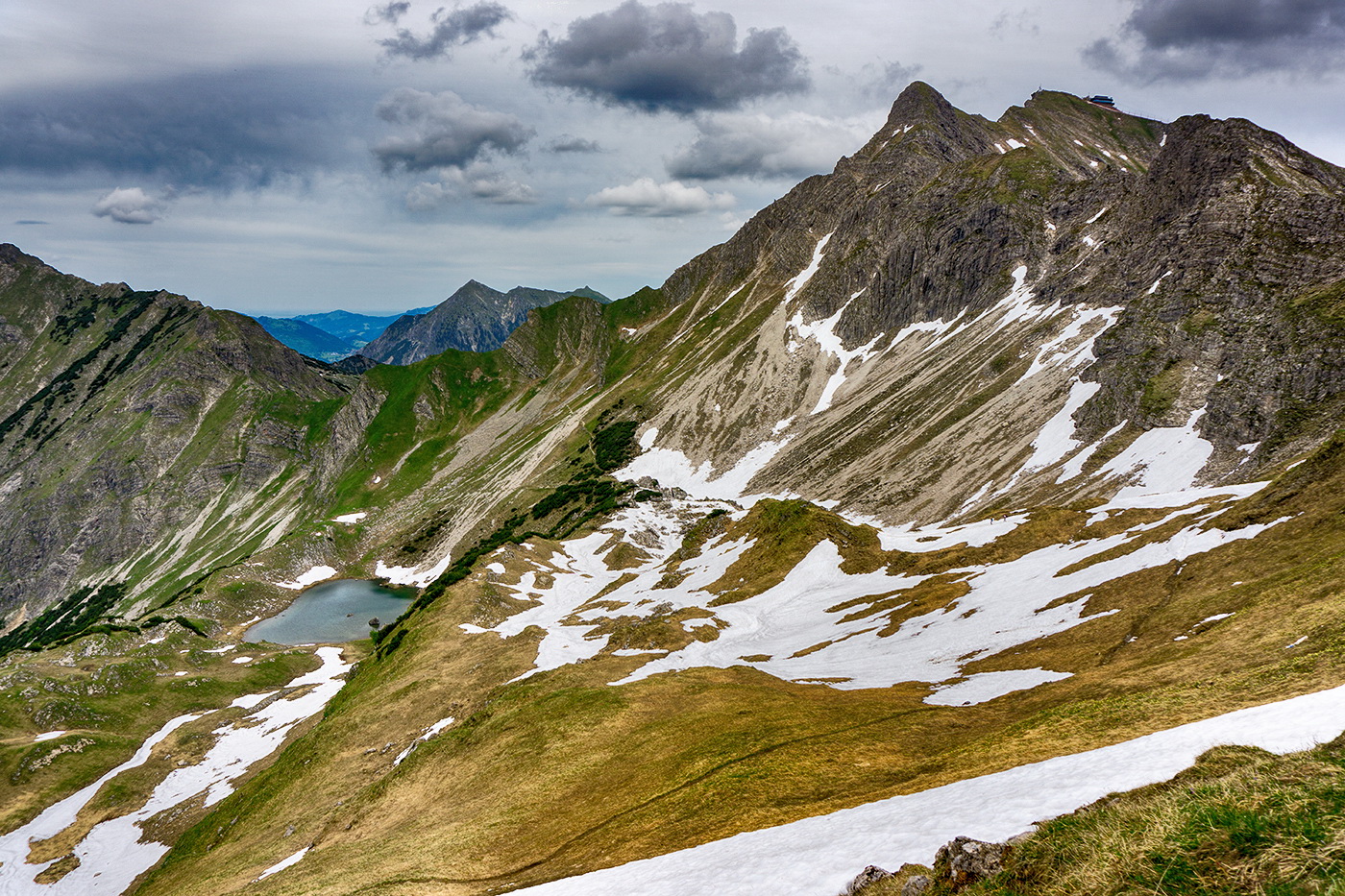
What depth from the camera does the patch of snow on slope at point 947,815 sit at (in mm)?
13453

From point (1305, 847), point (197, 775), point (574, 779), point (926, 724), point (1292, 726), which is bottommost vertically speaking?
point (197, 775)

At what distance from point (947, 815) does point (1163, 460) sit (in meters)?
96.8

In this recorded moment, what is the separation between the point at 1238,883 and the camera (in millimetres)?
7879

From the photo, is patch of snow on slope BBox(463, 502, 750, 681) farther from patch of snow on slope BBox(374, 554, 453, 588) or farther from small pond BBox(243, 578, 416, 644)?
patch of snow on slope BBox(374, 554, 453, 588)

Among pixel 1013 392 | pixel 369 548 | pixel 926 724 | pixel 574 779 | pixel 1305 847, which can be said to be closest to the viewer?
pixel 1305 847

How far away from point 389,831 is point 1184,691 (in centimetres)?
3688

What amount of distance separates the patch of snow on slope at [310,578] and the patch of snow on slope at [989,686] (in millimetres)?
174843

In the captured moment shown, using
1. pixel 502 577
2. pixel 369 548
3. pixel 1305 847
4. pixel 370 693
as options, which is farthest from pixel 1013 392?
pixel 369 548

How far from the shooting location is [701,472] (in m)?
182

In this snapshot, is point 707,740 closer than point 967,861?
No

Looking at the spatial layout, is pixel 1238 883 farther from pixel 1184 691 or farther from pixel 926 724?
pixel 926 724

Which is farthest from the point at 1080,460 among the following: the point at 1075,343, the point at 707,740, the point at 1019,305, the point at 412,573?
the point at 412,573

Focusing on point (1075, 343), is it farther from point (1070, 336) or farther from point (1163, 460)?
point (1163, 460)

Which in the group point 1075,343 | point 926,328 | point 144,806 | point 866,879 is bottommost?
point 144,806
